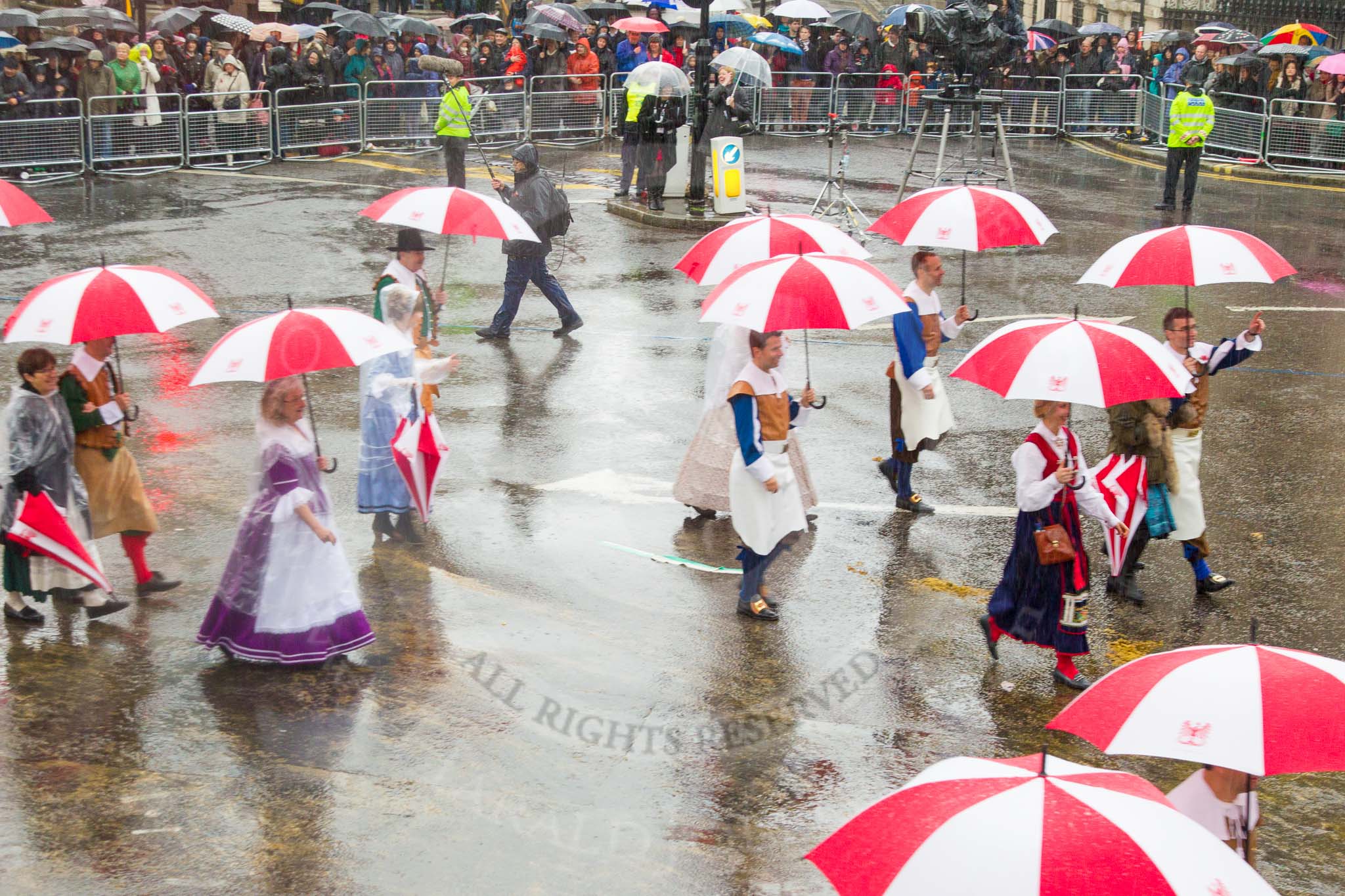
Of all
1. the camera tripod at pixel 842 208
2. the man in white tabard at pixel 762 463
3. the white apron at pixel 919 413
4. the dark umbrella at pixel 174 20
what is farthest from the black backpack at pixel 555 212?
the dark umbrella at pixel 174 20

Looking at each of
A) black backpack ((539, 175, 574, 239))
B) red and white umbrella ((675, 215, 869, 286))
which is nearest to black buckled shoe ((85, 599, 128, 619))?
red and white umbrella ((675, 215, 869, 286))

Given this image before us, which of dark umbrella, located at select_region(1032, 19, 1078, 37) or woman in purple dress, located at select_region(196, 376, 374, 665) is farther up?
dark umbrella, located at select_region(1032, 19, 1078, 37)

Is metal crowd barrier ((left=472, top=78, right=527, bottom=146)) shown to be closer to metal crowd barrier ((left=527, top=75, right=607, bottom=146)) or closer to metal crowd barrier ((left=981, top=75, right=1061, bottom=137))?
metal crowd barrier ((left=527, top=75, right=607, bottom=146))

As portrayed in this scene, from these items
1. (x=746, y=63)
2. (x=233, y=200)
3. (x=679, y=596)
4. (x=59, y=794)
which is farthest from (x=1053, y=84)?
(x=59, y=794)

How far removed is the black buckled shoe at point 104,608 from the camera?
25.6 ft

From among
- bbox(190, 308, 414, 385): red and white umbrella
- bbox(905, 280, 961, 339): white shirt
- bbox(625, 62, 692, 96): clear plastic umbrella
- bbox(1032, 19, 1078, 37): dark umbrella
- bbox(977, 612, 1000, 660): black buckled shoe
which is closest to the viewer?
bbox(190, 308, 414, 385): red and white umbrella

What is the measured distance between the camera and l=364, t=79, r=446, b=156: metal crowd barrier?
24.5m

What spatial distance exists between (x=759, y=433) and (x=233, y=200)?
14106 millimetres

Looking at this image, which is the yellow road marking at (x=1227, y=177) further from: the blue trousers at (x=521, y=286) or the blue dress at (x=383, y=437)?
the blue dress at (x=383, y=437)

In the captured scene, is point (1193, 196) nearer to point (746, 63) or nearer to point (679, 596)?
point (746, 63)

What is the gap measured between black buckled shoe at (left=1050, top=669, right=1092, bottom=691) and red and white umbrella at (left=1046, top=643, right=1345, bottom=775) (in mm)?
3144

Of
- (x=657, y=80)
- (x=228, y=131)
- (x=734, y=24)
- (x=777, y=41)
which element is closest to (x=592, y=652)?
(x=657, y=80)

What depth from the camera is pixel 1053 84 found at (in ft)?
94.4

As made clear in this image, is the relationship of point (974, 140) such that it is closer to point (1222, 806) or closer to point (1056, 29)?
point (1056, 29)
